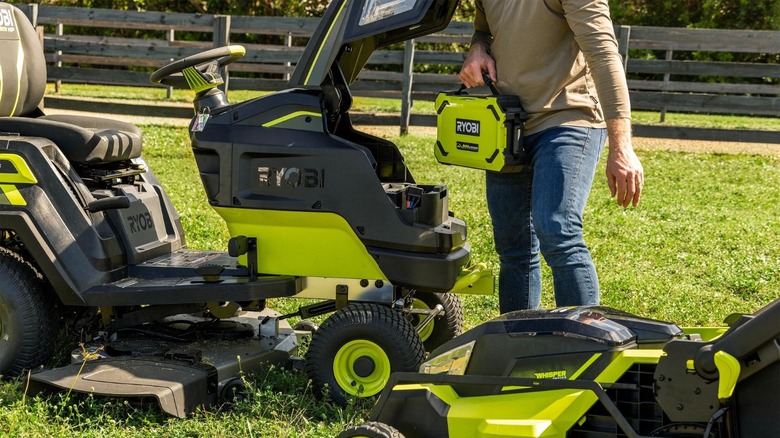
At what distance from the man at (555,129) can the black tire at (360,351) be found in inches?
22.1

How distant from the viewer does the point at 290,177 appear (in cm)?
402

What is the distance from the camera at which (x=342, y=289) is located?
415 cm

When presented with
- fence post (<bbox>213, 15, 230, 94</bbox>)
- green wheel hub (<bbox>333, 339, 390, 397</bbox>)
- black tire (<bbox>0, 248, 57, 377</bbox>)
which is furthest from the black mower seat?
fence post (<bbox>213, 15, 230, 94</bbox>)

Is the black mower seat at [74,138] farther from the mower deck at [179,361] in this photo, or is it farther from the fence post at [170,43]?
the fence post at [170,43]

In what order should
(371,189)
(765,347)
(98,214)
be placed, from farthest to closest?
(98,214) → (371,189) → (765,347)

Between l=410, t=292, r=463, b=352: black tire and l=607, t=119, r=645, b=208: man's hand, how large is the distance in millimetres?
1181

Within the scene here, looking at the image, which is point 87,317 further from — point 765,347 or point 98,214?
point 765,347

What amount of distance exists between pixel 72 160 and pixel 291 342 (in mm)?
1173

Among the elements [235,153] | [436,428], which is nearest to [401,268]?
[235,153]

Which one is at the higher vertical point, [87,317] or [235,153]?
→ [235,153]

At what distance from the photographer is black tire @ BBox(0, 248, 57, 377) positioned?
13.8 feet

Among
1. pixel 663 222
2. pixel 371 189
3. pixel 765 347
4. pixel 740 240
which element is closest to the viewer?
pixel 765 347

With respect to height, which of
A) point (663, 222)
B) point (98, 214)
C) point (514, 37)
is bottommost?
point (663, 222)

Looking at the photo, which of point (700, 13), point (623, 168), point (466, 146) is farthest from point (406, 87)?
point (623, 168)
